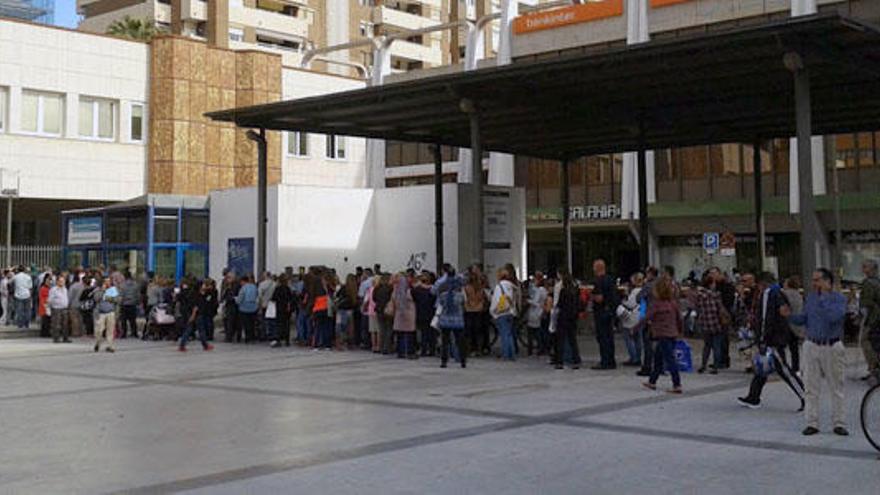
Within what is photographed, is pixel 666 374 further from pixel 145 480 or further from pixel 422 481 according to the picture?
pixel 145 480

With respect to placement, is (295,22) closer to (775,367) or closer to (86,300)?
(86,300)

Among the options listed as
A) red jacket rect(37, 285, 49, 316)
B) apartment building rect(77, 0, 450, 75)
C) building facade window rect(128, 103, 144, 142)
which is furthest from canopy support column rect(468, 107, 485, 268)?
apartment building rect(77, 0, 450, 75)

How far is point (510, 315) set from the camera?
59.9ft

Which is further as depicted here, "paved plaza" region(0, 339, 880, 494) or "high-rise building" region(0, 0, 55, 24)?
"high-rise building" region(0, 0, 55, 24)

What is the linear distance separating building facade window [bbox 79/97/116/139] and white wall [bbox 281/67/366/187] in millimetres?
8275

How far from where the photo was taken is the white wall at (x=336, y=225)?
90.7 ft

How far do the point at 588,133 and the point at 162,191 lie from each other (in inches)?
884

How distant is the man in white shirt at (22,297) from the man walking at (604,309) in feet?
58.9

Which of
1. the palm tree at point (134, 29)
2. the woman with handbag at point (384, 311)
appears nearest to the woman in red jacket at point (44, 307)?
the woman with handbag at point (384, 311)

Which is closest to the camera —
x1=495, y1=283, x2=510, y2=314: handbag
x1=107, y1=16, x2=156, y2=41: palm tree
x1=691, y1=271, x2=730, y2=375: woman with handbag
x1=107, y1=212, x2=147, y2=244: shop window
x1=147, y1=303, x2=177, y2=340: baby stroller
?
x1=691, y1=271, x2=730, y2=375: woman with handbag

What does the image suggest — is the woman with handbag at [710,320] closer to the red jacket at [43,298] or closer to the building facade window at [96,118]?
the red jacket at [43,298]

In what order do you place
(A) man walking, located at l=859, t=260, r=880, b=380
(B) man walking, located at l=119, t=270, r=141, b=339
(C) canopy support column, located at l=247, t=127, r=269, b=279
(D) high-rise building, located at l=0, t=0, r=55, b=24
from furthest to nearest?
(D) high-rise building, located at l=0, t=0, r=55, b=24
(B) man walking, located at l=119, t=270, r=141, b=339
(C) canopy support column, located at l=247, t=127, r=269, b=279
(A) man walking, located at l=859, t=260, r=880, b=380

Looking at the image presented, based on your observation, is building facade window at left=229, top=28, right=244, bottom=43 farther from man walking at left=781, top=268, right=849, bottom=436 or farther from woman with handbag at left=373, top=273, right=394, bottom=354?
man walking at left=781, top=268, right=849, bottom=436

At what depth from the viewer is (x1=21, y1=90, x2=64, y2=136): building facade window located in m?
39.1
